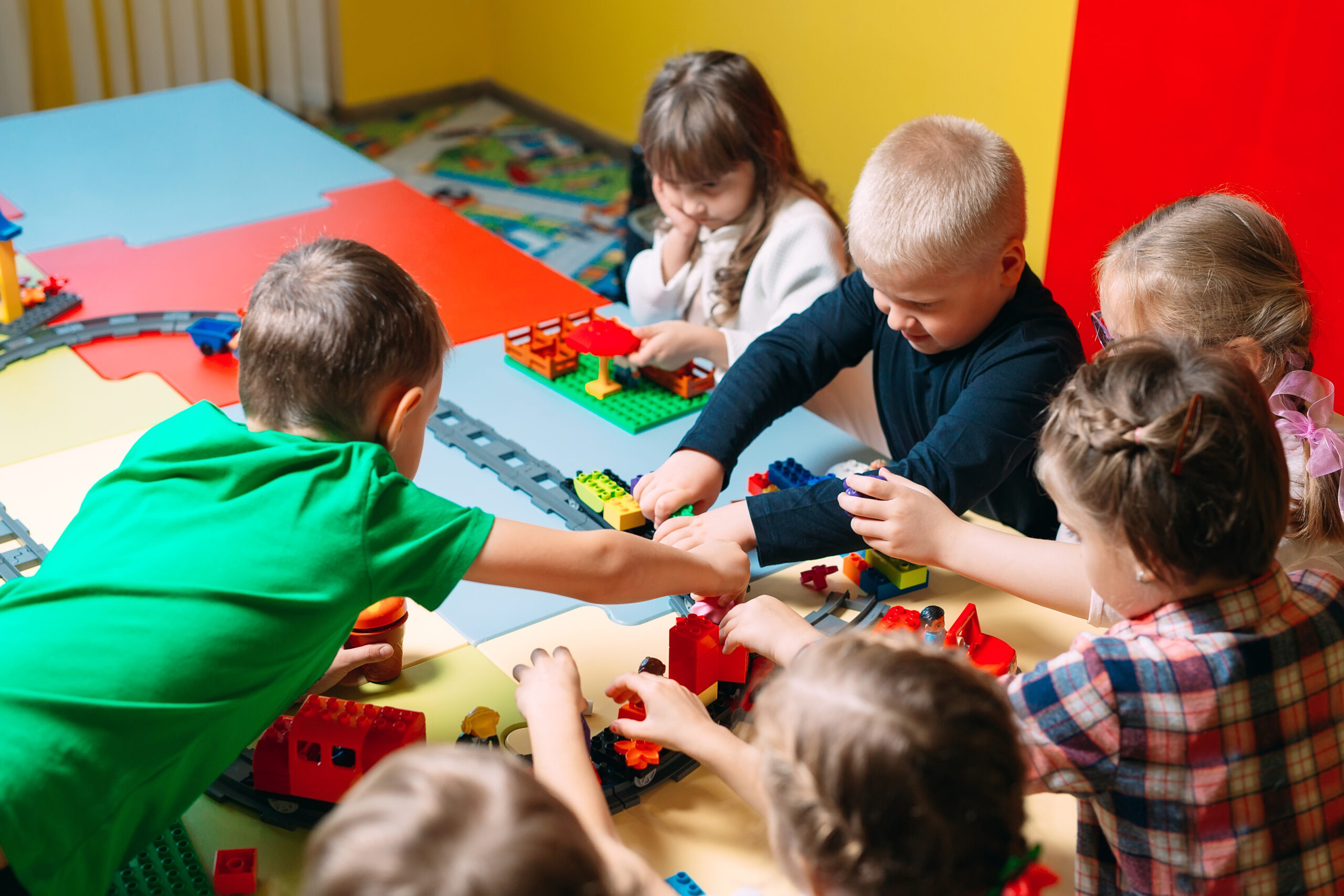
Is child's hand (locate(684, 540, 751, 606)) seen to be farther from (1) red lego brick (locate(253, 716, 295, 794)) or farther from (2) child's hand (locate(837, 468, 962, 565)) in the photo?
(1) red lego brick (locate(253, 716, 295, 794))

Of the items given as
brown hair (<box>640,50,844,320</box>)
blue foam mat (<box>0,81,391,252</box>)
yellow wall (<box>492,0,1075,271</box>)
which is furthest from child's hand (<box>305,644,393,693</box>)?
yellow wall (<box>492,0,1075,271</box>)

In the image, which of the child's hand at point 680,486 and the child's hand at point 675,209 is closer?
the child's hand at point 680,486

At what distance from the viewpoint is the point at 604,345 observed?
4.88 feet

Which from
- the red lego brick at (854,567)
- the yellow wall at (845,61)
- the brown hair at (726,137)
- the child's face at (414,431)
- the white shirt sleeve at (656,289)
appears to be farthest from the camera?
the yellow wall at (845,61)

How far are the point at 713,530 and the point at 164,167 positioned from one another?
1384mm

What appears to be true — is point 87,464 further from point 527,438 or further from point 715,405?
point 715,405

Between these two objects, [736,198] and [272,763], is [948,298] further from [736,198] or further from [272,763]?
[272,763]

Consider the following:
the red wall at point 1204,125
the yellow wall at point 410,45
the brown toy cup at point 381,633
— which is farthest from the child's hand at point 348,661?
the yellow wall at point 410,45

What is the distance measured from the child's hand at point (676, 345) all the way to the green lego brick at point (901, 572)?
46cm

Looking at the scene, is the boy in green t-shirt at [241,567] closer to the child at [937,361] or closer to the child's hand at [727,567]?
the child's hand at [727,567]

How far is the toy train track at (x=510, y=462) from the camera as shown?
4.19ft

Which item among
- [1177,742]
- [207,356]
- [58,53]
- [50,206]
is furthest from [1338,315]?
[58,53]

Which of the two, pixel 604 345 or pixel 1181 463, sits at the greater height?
pixel 1181 463

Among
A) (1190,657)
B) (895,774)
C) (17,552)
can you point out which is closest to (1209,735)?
(1190,657)
